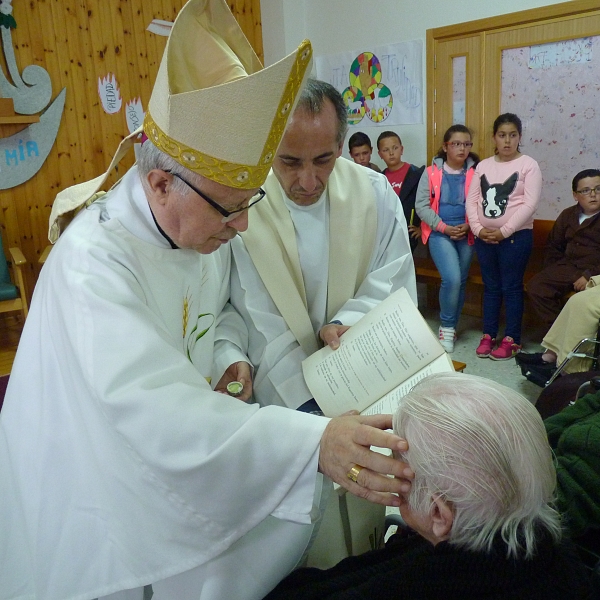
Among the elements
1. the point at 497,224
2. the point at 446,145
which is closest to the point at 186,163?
the point at 497,224

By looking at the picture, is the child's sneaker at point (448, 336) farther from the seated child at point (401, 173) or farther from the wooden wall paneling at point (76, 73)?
the wooden wall paneling at point (76, 73)

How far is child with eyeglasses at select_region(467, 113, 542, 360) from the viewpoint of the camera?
4.26 metres

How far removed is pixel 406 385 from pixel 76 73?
15.6 ft

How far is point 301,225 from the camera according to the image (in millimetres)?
1929

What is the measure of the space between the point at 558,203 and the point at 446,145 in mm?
990

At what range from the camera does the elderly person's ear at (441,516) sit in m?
1.02

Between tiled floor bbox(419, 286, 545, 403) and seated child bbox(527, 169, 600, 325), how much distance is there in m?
0.44

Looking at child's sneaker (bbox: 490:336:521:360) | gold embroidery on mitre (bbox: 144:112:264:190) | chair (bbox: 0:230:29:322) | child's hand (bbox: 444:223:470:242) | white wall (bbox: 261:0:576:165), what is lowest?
child's sneaker (bbox: 490:336:521:360)

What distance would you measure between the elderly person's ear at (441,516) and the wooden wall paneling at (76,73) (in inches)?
192

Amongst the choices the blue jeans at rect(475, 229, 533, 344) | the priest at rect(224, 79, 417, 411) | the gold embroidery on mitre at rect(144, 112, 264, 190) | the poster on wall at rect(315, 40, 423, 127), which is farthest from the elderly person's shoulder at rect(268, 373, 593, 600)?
the poster on wall at rect(315, 40, 423, 127)

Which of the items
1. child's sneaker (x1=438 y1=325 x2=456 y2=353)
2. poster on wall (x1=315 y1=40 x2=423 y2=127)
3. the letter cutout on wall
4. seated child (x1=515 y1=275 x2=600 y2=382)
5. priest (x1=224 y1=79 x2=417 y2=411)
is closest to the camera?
priest (x1=224 y1=79 x2=417 y2=411)

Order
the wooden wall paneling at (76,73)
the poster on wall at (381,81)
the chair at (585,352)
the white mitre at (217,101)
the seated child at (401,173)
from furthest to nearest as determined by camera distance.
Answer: the poster on wall at (381,81) < the seated child at (401,173) < the wooden wall paneling at (76,73) < the chair at (585,352) < the white mitre at (217,101)

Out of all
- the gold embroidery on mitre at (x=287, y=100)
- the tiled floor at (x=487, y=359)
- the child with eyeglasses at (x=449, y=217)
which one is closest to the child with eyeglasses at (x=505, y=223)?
the tiled floor at (x=487, y=359)

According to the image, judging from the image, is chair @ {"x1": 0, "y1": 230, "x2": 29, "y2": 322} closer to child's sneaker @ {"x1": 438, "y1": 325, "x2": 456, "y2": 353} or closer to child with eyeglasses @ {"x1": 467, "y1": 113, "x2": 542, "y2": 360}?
child's sneaker @ {"x1": 438, "y1": 325, "x2": 456, "y2": 353}
